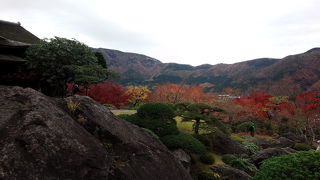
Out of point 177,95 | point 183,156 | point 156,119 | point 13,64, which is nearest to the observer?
point 183,156

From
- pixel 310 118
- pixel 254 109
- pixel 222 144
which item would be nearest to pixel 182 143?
pixel 222 144

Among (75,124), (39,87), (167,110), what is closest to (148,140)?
(75,124)

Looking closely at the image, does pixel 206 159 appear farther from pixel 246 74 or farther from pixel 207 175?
pixel 246 74

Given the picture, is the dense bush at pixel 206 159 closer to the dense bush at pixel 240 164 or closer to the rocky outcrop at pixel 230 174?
the rocky outcrop at pixel 230 174

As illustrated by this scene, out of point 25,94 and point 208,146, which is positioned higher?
point 25,94

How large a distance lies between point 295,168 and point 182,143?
5.31 metres

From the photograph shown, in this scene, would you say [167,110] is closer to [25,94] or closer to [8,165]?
[25,94]

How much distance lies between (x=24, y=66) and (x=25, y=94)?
12.1m

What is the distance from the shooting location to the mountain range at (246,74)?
6805cm

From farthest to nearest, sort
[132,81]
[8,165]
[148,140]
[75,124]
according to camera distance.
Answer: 1. [132,81]
2. [148,140]
3. [75,124]
4. [8,165]

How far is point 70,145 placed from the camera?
3445 mm

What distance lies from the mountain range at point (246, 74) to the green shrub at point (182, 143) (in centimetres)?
4700

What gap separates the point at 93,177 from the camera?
11.0ft

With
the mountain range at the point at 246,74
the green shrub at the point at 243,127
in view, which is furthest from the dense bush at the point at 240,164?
the mountain range at the point at 246,74
